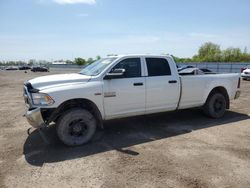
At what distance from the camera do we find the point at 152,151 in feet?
14.1

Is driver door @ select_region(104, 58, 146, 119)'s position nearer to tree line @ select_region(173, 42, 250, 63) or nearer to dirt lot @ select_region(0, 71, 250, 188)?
dirt lot @ select_region(0, 71, 250, 188)

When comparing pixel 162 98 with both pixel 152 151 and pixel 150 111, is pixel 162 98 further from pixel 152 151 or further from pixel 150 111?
pixel 152 151

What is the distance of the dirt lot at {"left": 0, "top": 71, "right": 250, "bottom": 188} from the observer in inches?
130

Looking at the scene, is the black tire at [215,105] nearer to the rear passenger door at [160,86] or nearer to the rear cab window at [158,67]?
the rear passenger door at [160,86]

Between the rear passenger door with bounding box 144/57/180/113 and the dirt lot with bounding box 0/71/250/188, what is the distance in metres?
0.64

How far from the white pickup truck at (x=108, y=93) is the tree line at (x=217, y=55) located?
59.9 m

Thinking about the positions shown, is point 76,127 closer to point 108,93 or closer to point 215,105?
point 108,93

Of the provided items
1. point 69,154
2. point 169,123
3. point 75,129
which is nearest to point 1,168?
point 69,154

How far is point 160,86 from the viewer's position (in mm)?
5465

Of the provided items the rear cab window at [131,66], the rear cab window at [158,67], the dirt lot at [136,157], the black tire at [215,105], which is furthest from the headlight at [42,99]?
the black tire at [215,105]

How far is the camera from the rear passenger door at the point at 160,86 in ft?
17.6

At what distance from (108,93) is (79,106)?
27.3 inches

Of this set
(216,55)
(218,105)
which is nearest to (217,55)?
(216,55)

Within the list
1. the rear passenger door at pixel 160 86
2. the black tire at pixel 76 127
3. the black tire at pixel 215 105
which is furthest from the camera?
the black tire at pixel 215 105
